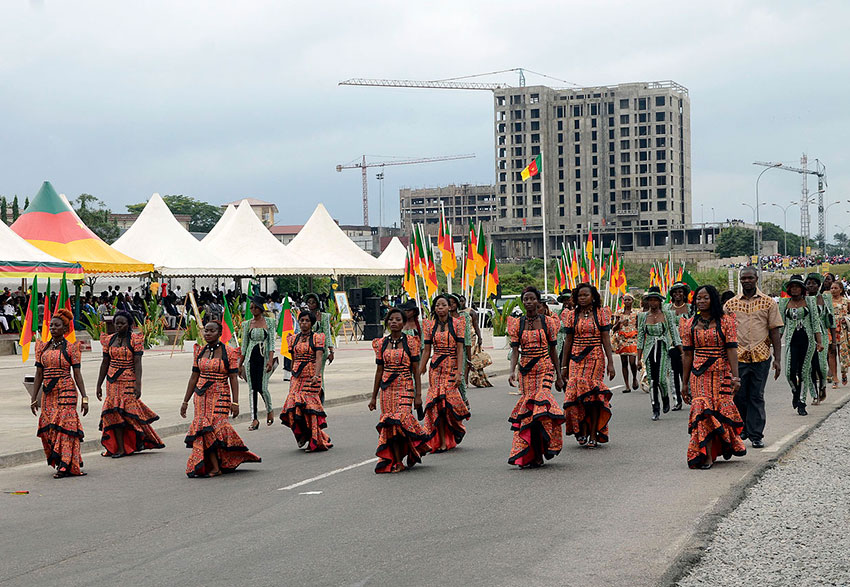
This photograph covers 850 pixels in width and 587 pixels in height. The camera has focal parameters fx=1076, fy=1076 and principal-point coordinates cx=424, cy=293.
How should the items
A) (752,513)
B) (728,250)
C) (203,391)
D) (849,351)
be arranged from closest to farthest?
(752,513), (203,391), (849,351), (728,250)

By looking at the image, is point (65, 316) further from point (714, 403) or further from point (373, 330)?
point (373, 330)

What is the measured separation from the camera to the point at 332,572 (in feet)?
21.4

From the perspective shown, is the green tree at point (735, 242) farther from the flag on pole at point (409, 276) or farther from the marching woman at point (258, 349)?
the marching woman at point (258, 349)

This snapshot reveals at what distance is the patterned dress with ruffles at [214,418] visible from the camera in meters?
10.7

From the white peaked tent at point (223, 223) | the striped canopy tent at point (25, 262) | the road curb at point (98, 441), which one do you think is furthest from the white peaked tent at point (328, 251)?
the road curb at point (98, 441)

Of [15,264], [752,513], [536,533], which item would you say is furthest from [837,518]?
Answer: [15,264]

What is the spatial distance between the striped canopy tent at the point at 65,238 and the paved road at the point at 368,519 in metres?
22.5

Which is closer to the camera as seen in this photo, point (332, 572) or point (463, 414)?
point (332, 572)

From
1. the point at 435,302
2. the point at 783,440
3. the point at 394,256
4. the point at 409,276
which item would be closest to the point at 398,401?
the point at 435,302

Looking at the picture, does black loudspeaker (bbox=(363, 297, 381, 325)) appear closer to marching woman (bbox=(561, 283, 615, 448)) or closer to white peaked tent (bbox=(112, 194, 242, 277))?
white peaked tent (bbox=(112, 194, 242, 277))

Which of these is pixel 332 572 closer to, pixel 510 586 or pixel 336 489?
pixel 510 586

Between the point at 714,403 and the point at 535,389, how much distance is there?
1.72m

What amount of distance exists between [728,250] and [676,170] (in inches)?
684

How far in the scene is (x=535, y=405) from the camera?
1042 cm
